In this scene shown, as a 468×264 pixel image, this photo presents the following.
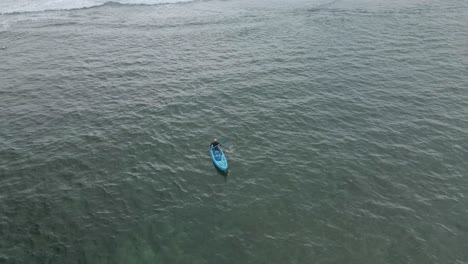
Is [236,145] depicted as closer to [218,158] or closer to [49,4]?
[218,158]

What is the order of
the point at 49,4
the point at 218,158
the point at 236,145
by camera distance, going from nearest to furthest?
the point at 218,158 → the point at 236,145 → the point at 49,4

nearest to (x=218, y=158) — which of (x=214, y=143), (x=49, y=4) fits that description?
(x=214, y=143)

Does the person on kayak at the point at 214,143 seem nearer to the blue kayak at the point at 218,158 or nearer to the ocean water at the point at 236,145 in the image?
the blue kayak at the point at 218,158

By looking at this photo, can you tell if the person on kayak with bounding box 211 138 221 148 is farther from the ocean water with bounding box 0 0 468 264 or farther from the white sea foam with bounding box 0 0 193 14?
the white sea foam with bounding box 0 0 193 14

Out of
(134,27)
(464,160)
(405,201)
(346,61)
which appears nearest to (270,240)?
(405,201)

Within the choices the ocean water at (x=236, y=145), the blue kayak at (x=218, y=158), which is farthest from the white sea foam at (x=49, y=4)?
the blue kayak at (x=218, y=158)
